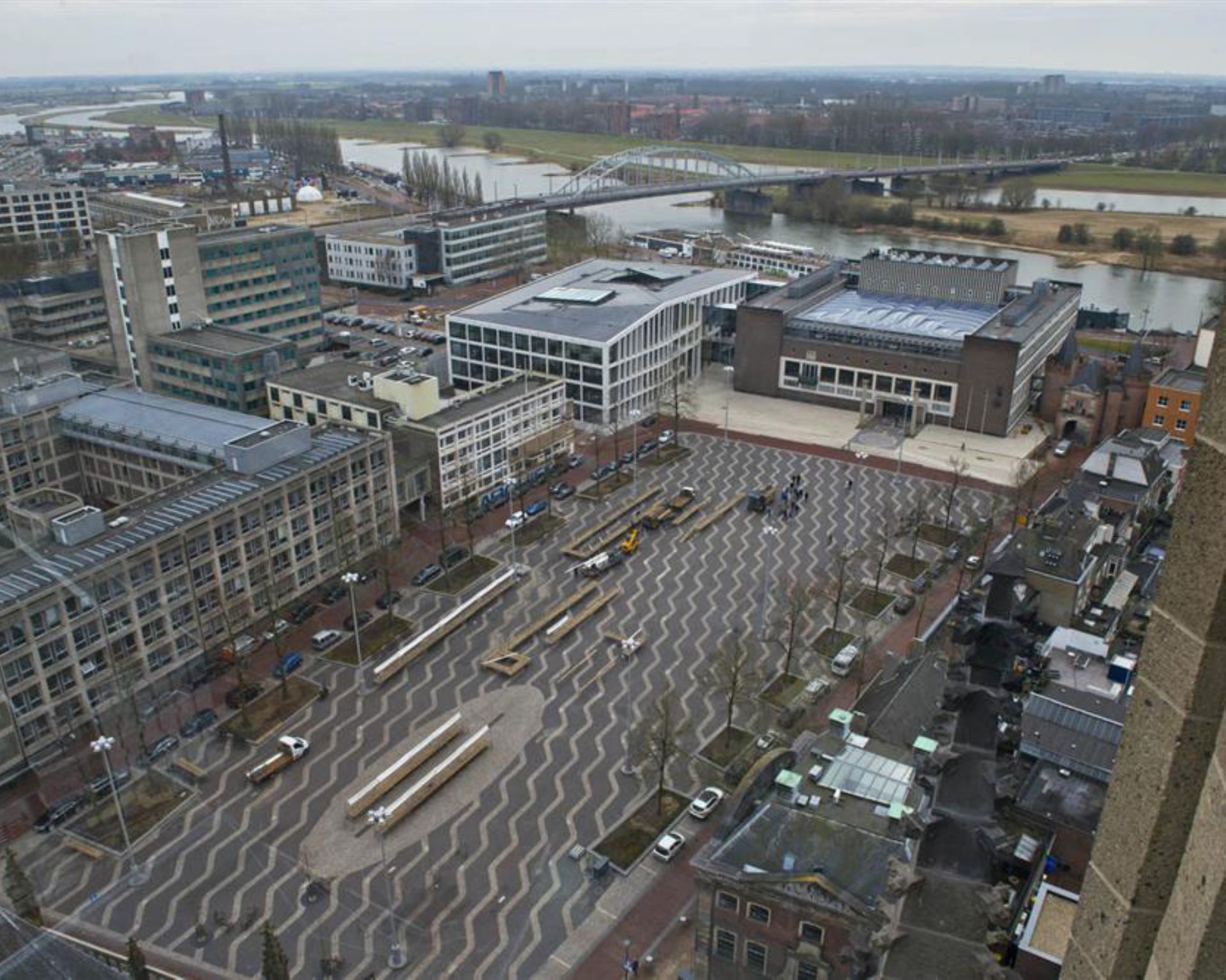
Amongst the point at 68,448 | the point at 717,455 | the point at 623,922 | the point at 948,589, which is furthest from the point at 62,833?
the point at 717,455

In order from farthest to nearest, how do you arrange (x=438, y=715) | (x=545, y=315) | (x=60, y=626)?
1. (x=545, y=315)
2. (x=438, y=715)
3. (x=60, y=626)

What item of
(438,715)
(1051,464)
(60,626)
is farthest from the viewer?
(1051,464)

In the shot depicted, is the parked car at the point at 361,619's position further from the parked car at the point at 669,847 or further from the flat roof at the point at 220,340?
the flat roof at the point at 220,340

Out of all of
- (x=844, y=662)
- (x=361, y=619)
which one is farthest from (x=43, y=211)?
(x=844, y=662)

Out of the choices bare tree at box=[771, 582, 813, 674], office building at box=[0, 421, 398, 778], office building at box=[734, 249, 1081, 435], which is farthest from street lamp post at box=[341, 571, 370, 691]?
office building at box=[734, 249, 1081, 435]

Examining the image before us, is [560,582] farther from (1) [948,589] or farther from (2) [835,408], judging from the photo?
(2) [835,408]

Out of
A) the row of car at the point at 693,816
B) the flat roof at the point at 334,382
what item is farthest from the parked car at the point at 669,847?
the flat roof at the point at 334,382
